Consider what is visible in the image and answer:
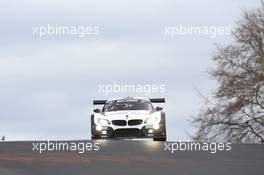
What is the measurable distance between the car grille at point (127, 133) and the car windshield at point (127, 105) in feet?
3.08

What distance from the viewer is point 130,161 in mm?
15789

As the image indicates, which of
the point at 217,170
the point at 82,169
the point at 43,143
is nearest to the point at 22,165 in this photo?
the point at 82,169

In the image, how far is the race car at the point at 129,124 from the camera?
835 inches

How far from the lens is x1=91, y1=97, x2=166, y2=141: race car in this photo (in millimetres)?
21203

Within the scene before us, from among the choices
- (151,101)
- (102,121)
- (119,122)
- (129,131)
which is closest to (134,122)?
(129,131)

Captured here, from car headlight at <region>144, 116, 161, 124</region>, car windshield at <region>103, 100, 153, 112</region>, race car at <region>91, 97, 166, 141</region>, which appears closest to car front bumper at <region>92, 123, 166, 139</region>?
race car at <region>91, 97, 166, 141</region>

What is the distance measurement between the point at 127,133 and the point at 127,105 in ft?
4.61

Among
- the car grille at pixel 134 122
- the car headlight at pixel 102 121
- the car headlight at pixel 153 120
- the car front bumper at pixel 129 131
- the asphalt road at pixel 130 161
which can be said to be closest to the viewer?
the asphalt road at pixel 130 161

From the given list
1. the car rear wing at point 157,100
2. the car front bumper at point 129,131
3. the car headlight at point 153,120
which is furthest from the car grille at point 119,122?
the car rear wing at point 157,100

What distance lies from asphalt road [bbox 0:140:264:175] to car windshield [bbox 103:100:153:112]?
400 centimetres

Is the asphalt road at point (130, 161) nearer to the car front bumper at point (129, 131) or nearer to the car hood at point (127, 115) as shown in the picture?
the car front bumper at point (129, 131)

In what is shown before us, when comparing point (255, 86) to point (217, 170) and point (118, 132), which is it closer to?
point (118, 132)

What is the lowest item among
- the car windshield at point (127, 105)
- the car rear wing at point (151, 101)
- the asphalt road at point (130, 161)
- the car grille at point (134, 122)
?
the asphalt road at point (130, 161)

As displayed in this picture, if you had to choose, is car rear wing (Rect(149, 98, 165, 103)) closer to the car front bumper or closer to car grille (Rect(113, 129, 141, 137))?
the car front bumper
